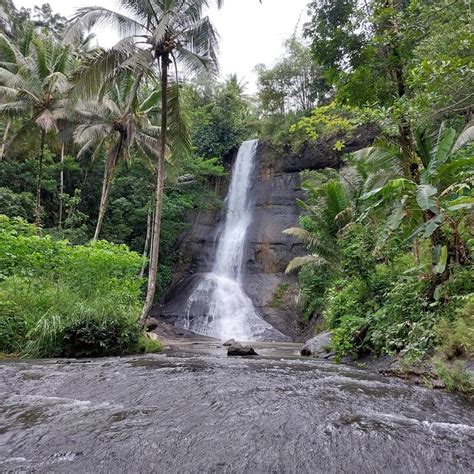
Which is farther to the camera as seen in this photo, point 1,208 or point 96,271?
point 1,208

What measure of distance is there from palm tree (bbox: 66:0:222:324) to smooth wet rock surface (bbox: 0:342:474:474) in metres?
5.34

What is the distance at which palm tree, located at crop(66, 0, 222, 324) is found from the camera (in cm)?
1036

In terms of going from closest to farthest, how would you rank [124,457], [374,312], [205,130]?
[124,457]
[374,312]
[205,130]

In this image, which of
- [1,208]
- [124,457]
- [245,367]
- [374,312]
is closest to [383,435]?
[124,457]

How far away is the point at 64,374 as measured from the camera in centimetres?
584

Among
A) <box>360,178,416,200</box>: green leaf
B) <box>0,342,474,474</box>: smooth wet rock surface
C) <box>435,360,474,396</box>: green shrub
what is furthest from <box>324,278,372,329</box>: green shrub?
<box>0,342,474,474</box>: smooth wet rock surface

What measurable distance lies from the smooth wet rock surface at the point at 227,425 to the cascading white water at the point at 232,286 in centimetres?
1371

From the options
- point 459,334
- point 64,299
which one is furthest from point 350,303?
point 64,299

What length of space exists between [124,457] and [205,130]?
87.0 feet

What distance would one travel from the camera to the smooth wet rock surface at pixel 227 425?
2.87 m

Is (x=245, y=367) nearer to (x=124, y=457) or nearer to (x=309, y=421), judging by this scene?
(x=309, y=421)

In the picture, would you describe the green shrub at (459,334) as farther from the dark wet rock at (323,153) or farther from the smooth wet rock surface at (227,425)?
the dark wet rock at (323,153)

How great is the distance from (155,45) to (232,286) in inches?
559

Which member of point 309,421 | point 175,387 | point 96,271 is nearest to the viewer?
point 309,421
